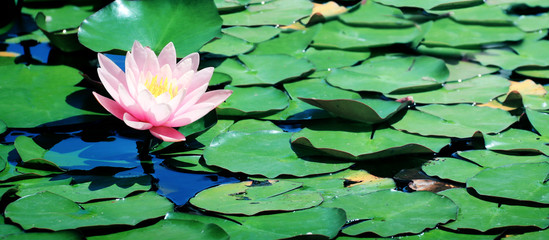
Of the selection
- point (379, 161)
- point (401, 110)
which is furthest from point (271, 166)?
point (401, 110)

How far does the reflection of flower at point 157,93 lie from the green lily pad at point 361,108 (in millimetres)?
371

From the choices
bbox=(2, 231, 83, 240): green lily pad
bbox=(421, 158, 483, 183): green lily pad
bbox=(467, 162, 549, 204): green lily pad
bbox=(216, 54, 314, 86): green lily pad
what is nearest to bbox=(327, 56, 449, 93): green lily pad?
bbox=(216, 54, 314, 86): green lily pad

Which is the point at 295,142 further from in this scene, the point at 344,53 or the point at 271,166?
the point at 344,53

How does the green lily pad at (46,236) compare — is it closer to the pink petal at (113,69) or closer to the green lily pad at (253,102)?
the pink petal at (113,69)

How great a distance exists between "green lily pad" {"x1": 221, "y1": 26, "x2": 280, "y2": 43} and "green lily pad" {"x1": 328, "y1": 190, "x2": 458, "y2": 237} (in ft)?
4.05

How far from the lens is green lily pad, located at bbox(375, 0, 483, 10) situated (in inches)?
118

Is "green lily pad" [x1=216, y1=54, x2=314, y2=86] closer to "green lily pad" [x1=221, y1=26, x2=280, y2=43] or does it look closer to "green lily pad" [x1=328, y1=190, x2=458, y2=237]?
"green lily pad" [x1=221, y1=26, x2=280, y2=43]

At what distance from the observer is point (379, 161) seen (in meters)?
1.85

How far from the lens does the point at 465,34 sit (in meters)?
2.84

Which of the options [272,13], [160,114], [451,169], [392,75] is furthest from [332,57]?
[160,114]

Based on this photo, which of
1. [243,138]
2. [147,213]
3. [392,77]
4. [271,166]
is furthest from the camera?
[392,77]

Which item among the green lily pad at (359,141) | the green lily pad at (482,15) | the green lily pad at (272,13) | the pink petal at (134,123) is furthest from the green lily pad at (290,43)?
the pink petal at (134,123)

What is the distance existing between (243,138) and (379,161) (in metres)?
0.44

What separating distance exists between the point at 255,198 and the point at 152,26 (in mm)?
914
